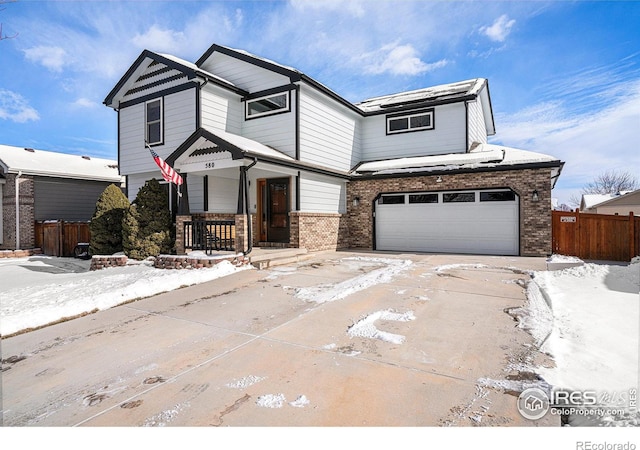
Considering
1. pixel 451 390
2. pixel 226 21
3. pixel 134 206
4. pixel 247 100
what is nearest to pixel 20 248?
pixel 134 206

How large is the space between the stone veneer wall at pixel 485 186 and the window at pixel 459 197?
24 centimetres

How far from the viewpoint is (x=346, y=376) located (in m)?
2.95

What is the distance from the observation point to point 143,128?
13.1 m

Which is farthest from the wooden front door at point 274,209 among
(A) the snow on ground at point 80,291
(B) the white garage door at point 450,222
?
(B) the white garage door at point 450,222

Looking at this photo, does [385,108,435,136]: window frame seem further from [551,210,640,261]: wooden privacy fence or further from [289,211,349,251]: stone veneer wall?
[551,210,640,261]: wooden privacy fence

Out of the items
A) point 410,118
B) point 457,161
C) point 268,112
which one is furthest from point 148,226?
point 410,118

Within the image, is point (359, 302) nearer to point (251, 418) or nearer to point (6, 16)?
point (251, 418)

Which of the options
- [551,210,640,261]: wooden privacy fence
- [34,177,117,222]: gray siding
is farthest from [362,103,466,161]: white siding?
[34,177,117,222]: gray siding

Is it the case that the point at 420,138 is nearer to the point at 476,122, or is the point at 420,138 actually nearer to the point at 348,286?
the point at 476,122

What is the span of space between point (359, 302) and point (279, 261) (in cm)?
435

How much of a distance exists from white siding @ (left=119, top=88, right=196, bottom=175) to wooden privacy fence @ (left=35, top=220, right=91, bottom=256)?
3.29 metres

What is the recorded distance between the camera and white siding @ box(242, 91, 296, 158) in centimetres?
1162

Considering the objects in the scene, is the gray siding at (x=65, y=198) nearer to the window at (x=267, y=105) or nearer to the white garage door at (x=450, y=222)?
the window at (x=267, y=105)

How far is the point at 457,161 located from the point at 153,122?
11.8 m
